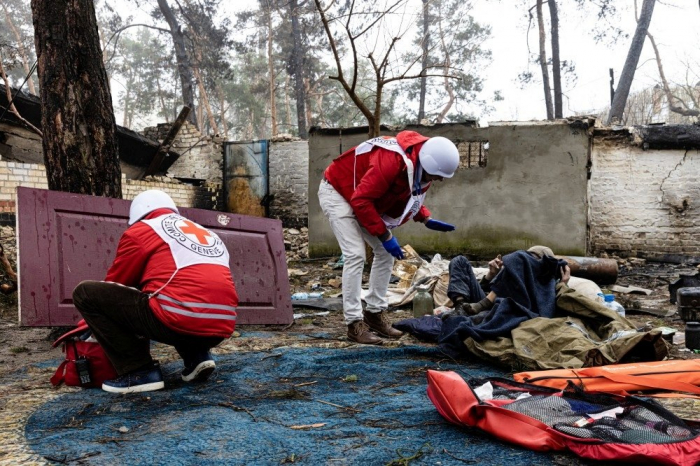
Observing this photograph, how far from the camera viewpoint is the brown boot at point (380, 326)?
4.44 meters

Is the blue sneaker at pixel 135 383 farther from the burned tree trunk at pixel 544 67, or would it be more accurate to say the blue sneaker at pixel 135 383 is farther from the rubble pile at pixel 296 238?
the burned tree trunk at pixel 544 67

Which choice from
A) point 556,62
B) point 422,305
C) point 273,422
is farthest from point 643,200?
point 273,422

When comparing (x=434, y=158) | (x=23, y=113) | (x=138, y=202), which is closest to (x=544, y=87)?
(x=23, y=113)

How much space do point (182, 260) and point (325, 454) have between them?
125cm

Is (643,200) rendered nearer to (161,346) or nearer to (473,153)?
(473,153)

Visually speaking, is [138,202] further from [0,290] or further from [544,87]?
[544,87]

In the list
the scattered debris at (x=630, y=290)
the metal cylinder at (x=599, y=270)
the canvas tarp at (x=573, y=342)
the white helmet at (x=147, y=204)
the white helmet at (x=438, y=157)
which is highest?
the white helmet at (x=438, y=157)

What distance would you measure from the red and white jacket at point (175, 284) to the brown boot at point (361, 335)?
1.52m

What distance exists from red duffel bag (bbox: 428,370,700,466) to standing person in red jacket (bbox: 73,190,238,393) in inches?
44.9

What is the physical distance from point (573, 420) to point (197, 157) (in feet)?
47.8

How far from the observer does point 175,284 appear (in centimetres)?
274

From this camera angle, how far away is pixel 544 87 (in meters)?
18.1

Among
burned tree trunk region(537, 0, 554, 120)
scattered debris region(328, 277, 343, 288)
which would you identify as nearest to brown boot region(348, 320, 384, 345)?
scattered debris region(328, 277, 343, 288)

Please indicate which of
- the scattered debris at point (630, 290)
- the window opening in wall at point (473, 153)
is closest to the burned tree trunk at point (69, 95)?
the scattered debris at point (630, 290)
